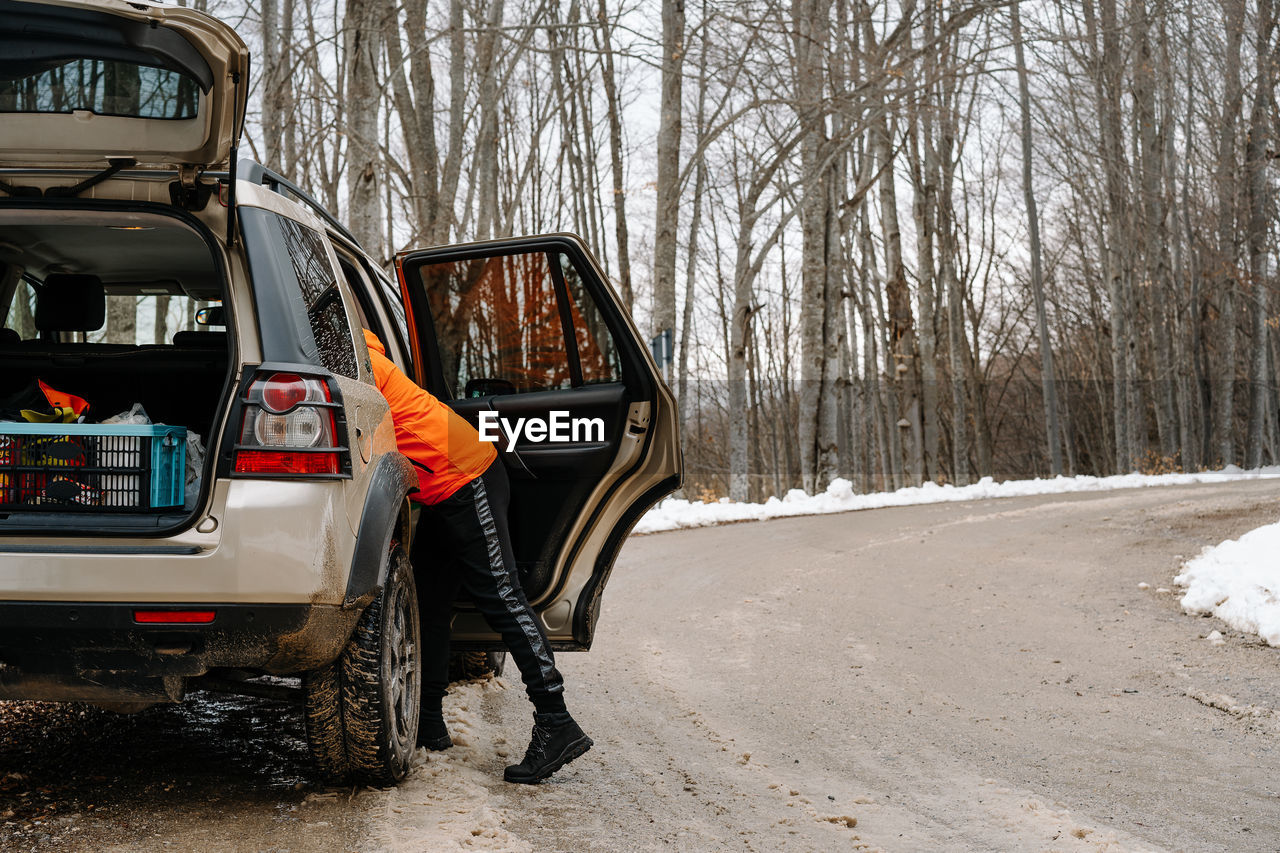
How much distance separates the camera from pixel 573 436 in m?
4.70

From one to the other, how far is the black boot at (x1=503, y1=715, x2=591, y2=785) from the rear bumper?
1193 millimetres

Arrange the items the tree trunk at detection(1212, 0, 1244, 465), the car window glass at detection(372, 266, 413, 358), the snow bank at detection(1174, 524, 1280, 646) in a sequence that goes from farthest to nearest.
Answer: the tree trunk at detection(1212, 0, 1244, 465)
the snow bank at detection(1174, 524, 1280, 646)
the car window glass at detection(372, 266, 413, 358)

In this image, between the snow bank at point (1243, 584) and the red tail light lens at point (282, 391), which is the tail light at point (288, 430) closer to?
the red tail light lens at point (282, 391)

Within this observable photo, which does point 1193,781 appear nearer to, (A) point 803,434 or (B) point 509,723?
(B) point 509,723

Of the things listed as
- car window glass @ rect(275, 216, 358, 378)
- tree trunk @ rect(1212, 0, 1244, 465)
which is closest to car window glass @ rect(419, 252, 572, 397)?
car window glass @ rect(275, 216, 358, 378)

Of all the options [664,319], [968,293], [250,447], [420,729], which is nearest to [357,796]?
[420,729]

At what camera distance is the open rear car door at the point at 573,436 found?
181 inches

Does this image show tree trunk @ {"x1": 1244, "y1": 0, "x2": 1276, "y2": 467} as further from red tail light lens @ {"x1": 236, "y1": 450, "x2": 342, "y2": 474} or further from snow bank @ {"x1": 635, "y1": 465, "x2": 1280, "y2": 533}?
red tail light lens @ {"x1": 236, "y1": 450, "x2": 342, "y2": 474}

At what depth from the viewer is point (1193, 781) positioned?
441 centimetres

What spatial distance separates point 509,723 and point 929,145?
24943 mm

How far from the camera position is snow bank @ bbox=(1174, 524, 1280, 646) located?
713 centimetres

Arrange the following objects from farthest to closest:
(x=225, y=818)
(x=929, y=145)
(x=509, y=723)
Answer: (x=929, y=145) < (x=509, y=723) < (x=225, y=818)

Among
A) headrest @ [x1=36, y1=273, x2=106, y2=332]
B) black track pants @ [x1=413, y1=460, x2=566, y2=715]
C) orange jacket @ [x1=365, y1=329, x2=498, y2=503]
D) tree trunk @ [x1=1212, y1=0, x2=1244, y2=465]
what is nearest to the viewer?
orange jacket @ [x1=365, y1=329, x2=498, y2=503]

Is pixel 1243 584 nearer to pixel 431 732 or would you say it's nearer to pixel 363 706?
pixel 431 732
